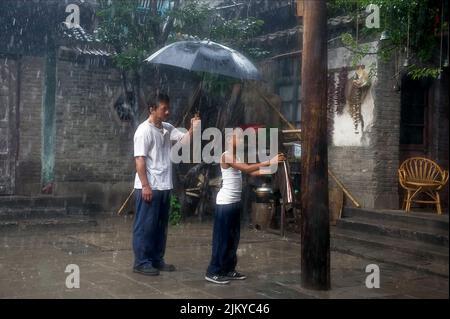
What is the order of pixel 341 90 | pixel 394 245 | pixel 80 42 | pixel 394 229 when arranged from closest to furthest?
pixel 394 245 → pixel 394 229 → pixel 341 90 → pixel 80 42

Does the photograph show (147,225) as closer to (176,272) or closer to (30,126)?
(176,272)

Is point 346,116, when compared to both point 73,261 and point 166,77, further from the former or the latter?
point 73,261

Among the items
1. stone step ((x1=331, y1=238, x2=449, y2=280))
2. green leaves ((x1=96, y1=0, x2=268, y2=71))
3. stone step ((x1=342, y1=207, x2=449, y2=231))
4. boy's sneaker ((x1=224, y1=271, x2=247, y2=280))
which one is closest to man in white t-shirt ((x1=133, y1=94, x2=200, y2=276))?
boy's sneaker ((x1=224, y1=271, x2=247, y2=280))

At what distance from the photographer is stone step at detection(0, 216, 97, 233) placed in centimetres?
984

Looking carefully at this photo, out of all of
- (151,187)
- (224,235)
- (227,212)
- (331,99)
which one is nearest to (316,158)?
(227,212)

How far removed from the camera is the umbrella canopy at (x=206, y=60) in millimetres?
8797

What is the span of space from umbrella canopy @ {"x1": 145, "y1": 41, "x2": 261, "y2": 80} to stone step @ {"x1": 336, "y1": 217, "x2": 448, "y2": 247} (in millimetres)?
2857

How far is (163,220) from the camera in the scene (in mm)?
6680

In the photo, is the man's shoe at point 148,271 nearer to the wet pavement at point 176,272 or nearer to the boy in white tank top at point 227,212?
the wet pavement at point 176,272

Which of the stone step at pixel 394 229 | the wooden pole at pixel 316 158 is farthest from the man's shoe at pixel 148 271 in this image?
the stone step at pixel 394 229

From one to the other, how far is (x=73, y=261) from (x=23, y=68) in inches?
217

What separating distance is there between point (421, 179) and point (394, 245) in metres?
2.08

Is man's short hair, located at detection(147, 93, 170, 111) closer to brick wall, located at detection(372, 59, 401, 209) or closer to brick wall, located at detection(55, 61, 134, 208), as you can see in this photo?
brick wall, located at detection(372, 59, 401, 209)

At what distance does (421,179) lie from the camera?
392 inches
